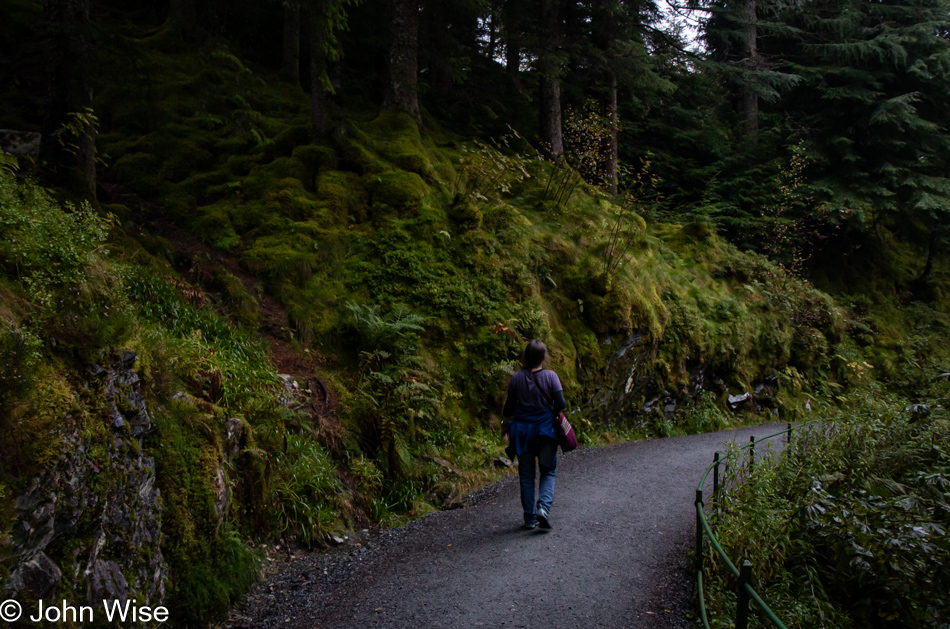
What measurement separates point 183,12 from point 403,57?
774 centimetres

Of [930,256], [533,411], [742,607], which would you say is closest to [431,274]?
[533,411]

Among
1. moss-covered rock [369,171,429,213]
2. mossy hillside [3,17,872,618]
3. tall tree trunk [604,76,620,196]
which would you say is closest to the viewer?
mossy hillside [3,17,872,618]

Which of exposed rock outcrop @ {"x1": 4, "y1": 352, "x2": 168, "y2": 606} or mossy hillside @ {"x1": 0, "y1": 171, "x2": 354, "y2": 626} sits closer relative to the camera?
exposed rock outcrop @ {"x1": 4, "y1": 352, "x2": 168, "y2": 606}

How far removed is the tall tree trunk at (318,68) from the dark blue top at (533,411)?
701cm

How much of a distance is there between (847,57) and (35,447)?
26.1 metres

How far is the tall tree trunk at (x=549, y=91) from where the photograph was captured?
14281 millimetres

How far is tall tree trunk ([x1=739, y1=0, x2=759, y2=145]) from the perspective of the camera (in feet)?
69.9

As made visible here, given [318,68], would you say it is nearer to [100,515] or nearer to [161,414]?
[161,414]

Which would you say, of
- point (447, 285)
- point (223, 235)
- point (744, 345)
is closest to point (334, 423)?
point (447, 285)

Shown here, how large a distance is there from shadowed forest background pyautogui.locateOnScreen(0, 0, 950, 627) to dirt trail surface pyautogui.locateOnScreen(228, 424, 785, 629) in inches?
18.5

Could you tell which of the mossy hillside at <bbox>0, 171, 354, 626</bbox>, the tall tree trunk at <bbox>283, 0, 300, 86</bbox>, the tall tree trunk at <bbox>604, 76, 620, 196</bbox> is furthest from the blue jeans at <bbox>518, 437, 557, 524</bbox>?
the tall tree trunk at <bbox>283, 0, 300, 86</bbox>

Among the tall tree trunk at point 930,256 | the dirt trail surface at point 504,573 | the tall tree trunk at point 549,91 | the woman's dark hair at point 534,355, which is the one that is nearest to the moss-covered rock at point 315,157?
the tall tree trunk at point 549,91

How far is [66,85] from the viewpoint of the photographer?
695cm

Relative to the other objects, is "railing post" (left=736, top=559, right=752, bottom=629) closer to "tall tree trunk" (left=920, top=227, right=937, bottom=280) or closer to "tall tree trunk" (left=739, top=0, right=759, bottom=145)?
"tall tree trunk" (left=739, top=0, right=759, bottom=145)
